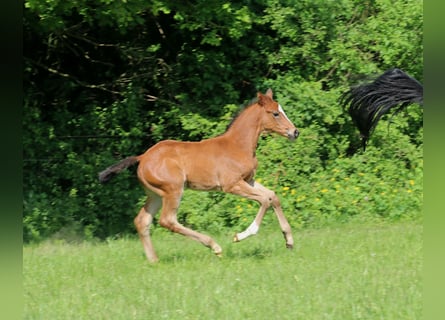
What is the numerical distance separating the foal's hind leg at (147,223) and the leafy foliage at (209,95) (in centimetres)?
335

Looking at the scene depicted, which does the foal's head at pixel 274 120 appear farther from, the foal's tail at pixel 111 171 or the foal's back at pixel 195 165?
the foal's tail at pixel 111 171

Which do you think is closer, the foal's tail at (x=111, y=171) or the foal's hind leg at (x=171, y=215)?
the foal's hind leg at (x=171, y=215)

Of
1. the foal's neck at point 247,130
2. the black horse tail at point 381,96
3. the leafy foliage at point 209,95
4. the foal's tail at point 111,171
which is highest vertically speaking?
the black horse tail at point 381,96

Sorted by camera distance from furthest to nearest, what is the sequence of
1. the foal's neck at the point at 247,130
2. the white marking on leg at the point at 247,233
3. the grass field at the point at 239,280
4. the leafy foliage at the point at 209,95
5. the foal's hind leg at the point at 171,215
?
the leafy foliage at the point at 209,95 < the foal's neck at the point at 247,130 < the foal's hind leg at the point at 171,215 < the white marking on leg at the point at 247,233 < the grass field at the point at 239,280

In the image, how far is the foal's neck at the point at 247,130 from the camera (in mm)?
9648

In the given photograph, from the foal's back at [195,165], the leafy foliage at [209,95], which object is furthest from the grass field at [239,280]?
the leafy foliage at [209,95]

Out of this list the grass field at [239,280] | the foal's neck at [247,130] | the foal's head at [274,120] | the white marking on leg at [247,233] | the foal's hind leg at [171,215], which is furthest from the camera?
the foal's head at [274,120]

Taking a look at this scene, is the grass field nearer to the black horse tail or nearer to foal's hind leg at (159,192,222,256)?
foal's hind leg at (159,192,222,256)

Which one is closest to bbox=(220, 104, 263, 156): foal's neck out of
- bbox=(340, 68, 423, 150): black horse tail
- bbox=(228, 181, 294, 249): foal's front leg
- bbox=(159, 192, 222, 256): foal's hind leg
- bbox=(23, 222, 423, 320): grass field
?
bbox=(228, 181, 294, 249): foal's front leg

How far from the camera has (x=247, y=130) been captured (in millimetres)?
9719
